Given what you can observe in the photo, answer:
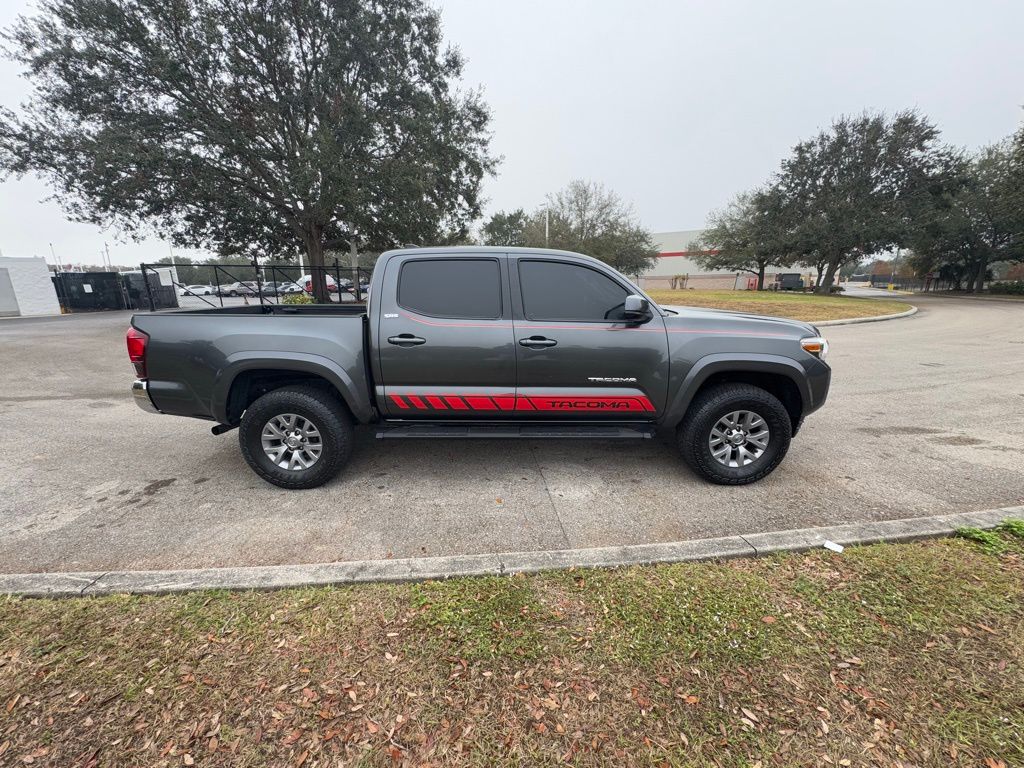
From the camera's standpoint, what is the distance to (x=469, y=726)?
5.49ft

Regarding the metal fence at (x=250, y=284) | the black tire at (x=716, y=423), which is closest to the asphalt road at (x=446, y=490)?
the black tire at (x=716, y=423)

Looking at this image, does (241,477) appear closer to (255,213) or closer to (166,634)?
(166,634)

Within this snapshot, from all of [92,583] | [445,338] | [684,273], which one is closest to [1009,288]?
[684,273]

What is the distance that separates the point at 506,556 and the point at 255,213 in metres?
16.9

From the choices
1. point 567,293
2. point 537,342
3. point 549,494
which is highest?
point 567,293

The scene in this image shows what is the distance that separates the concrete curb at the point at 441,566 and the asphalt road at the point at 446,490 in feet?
0.69

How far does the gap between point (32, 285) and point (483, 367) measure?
29.4 m

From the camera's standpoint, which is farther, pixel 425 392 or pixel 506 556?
pixel 425 392

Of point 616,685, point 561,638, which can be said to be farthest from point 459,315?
point 616,685

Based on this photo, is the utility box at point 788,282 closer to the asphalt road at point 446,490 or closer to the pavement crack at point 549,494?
the asphalt road at point 446,490

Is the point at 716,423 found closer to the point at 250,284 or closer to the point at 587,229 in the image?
the point at 250,284

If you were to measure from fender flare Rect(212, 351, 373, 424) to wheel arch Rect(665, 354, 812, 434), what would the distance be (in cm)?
259

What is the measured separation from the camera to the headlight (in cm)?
362

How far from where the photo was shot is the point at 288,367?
3.42 metres
